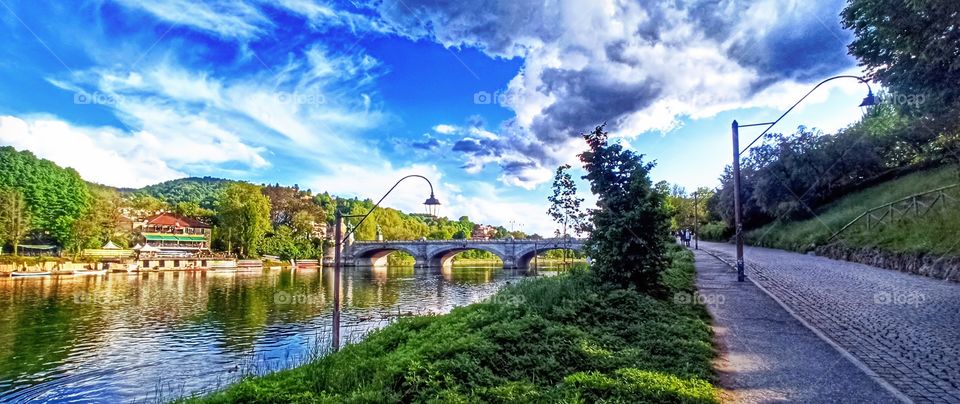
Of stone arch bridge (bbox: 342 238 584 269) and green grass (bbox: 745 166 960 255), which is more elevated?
green grass (bbox: 745 166 960 255)

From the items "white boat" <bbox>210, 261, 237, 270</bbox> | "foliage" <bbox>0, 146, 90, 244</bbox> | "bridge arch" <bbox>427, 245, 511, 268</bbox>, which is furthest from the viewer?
"bridge arch" <bbox>427, 245, 511, 268</bbox>

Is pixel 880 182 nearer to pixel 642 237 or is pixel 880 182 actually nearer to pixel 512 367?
pixel 642 237

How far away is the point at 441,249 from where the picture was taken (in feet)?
255

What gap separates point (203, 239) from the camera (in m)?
79.8

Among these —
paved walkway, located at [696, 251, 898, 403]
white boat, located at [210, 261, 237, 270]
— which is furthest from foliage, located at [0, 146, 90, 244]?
paved walkway, located at [696, 251, 898, 403]

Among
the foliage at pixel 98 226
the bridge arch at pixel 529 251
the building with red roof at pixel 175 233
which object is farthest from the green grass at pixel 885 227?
the building with red roof at pixel 175 233

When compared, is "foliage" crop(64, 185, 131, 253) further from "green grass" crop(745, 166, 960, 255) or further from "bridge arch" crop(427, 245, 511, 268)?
"green grass" crop(745, 166, 960, 255)

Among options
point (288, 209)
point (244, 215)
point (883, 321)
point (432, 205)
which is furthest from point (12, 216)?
point (883, 321)

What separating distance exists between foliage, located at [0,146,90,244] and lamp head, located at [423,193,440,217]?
68007mm

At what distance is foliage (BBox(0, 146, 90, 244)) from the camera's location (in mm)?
58531

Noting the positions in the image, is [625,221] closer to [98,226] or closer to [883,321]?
[883,321]

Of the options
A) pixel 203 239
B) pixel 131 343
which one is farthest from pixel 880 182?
pixel 203 239

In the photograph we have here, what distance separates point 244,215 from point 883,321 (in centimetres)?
7748

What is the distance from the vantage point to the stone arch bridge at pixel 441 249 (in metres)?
71.1
